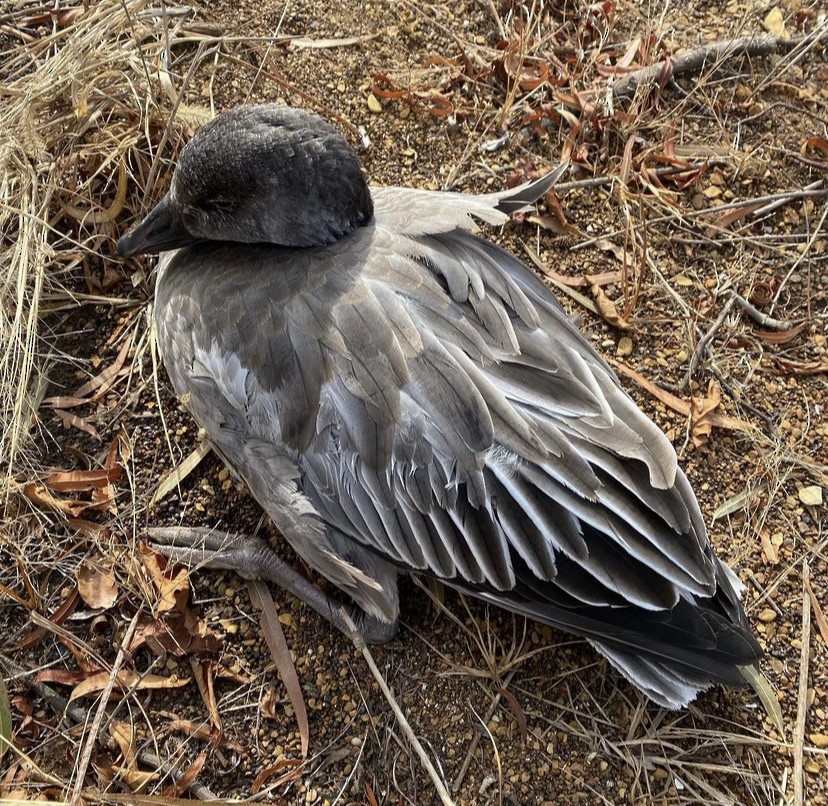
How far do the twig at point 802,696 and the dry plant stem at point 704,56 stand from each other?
5.75 feet

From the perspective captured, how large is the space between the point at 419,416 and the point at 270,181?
714 millimetres

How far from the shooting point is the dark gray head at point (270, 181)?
6.82 feet

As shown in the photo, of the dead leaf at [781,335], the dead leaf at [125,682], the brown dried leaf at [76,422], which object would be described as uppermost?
the dead leaf at [781,335]

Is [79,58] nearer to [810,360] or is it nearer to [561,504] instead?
[561,504]

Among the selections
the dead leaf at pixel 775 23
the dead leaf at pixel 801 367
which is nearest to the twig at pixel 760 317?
the dead leaf at pixel 801 367

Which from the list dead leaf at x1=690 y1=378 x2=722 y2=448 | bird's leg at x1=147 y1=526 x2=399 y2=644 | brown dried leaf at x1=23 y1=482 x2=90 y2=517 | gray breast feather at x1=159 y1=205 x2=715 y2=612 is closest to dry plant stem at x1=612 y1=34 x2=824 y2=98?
dead leaf at x1=690 y1=378 x2=722 y2=448

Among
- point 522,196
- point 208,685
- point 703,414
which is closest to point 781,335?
point 703,414

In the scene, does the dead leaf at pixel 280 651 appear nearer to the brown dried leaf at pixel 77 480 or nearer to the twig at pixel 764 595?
the brown dried leaf at pixel 77 480

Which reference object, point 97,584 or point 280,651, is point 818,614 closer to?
A: point 280,651

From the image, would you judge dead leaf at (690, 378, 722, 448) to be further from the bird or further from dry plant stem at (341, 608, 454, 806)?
dry plant stem at (341, 608, 454, 806)

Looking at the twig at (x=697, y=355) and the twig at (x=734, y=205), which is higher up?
the twig at (x=734, y=205)

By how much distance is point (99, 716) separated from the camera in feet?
7.18

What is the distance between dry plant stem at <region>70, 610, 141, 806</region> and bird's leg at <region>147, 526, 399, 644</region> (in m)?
0.22

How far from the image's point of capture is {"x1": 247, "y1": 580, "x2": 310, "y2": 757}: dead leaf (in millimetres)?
2276
